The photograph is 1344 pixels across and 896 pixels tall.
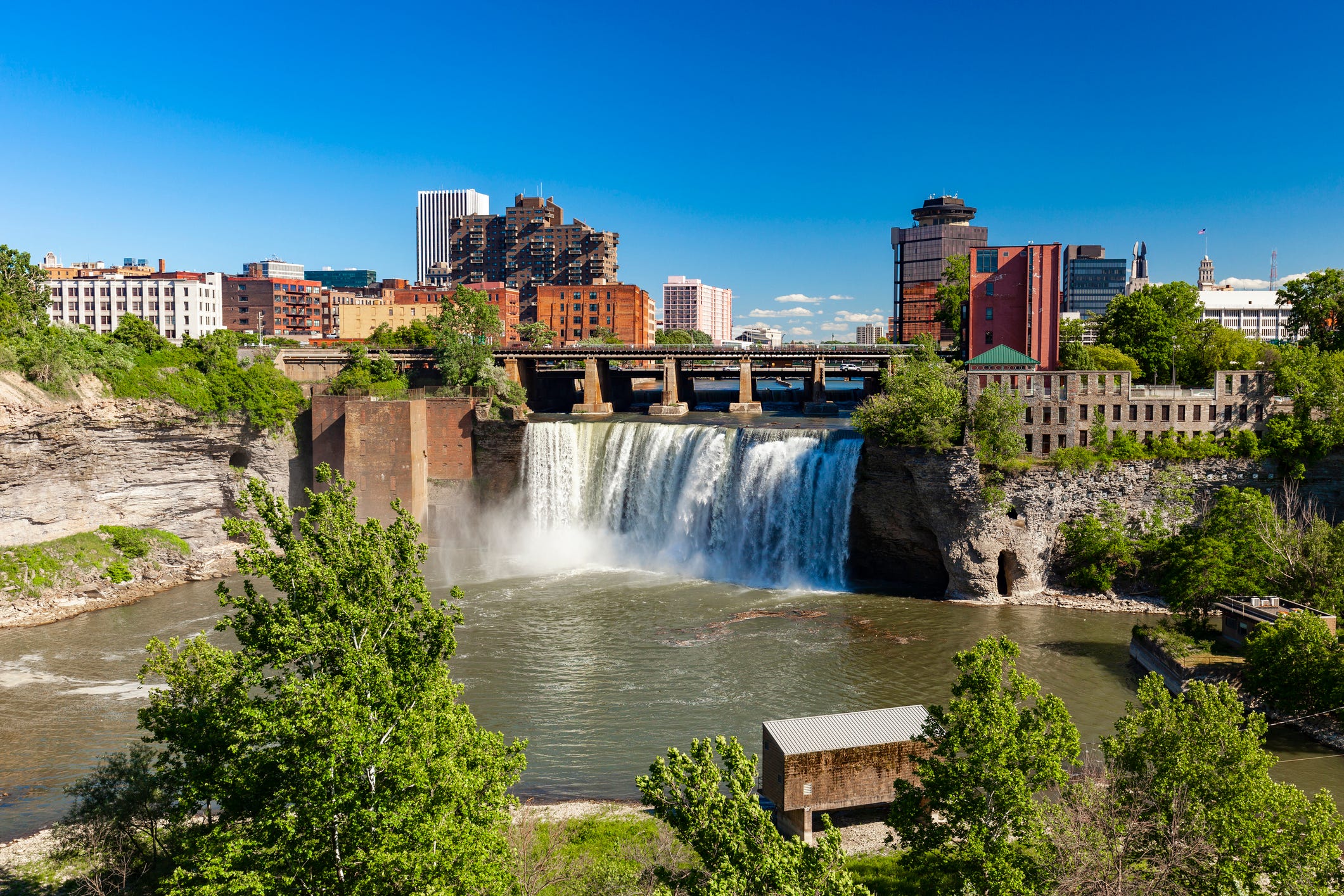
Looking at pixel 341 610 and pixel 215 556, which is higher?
pixel 341 610

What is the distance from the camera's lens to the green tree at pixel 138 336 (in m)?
55.2

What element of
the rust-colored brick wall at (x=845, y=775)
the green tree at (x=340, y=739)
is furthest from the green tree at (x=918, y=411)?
the green tree at (x=340, y=739)

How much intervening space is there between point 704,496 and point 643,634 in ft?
46.2

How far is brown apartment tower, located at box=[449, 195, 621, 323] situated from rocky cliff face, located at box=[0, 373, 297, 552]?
108364 millimetres

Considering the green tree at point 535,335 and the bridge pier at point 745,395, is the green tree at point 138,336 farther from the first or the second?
the bridge pier at point 745,395

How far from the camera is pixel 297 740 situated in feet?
47.5

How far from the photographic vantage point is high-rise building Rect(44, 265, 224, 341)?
375ft

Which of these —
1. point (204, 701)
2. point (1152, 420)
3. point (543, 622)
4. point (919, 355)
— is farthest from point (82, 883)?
point (919, 355)

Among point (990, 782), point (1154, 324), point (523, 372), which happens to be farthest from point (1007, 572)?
point (523, 372)

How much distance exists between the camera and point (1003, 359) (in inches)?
1916

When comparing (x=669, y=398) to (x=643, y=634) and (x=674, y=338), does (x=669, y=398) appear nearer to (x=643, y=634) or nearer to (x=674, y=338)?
(x=643, y=634)

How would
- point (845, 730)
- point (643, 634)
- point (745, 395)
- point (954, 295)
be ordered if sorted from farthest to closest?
point (954, 295)
point (745, 395)
point (643, 634)
point (845, 730)

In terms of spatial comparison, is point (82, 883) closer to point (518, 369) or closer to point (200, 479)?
point (200, 479)

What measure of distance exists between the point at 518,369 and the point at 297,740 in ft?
198
